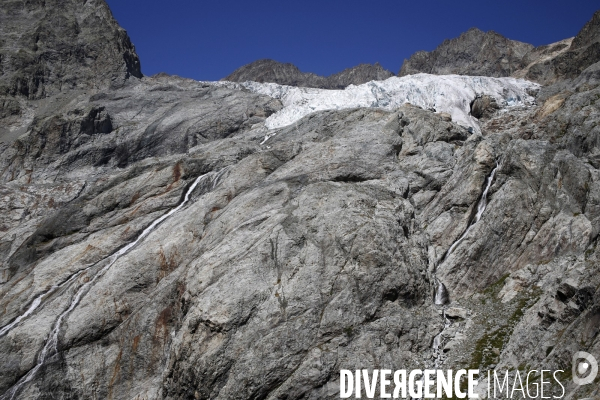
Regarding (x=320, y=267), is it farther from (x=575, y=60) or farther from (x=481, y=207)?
(x=575, y=60)

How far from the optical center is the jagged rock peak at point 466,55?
151250 millimetres

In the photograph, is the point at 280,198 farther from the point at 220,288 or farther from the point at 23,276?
the point at 23,276

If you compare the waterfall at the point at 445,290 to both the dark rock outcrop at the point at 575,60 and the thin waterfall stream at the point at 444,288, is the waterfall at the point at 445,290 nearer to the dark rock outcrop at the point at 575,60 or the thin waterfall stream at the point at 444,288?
the thin waterfall stream at the point at 444,288

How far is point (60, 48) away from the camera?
356 ft

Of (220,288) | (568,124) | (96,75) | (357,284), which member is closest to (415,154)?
(568,124)

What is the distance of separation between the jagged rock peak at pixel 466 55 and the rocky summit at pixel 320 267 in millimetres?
103300

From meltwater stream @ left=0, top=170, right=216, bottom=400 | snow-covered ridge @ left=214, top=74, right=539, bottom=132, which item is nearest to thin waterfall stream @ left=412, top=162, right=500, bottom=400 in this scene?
meltwater stream @ left=0, top=170, right=216, bottom=400

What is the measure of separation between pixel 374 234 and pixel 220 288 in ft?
39.2

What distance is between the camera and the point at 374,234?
1458 inches

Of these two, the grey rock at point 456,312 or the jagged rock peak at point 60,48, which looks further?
the jagged rock peak at point 60,48

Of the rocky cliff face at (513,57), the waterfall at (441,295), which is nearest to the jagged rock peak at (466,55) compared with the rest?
the rocky cliff face at (513,57)

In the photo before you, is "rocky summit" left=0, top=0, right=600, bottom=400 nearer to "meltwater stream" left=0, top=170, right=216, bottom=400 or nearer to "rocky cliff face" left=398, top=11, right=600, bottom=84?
"meltwater stream" left=0, top=170, right=216, bottom=400

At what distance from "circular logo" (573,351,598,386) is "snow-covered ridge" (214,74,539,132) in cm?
6030

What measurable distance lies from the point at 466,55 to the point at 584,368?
607 ft
